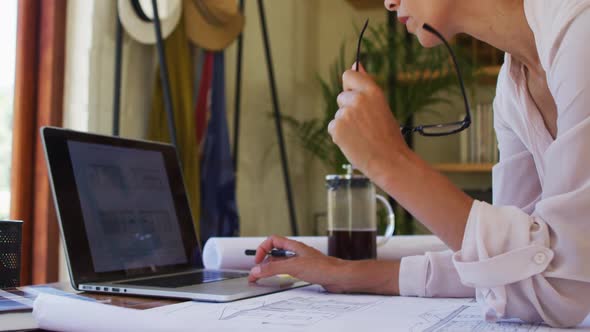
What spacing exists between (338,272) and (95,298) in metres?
0.29

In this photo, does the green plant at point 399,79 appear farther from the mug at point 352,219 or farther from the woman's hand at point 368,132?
the woman's hand at point 368,132

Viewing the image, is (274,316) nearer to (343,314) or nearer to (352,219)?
(343,314)

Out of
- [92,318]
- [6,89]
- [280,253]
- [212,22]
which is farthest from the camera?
[212,22]

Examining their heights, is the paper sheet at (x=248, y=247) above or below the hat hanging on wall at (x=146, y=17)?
below

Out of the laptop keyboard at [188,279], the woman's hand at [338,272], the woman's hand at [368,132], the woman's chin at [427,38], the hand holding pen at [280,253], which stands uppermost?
the woman's chin at [427,38]

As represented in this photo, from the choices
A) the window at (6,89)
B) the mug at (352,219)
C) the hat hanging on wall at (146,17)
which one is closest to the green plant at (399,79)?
the hat hanging on wall at (146,17)

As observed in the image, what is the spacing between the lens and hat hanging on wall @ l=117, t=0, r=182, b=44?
1.85m

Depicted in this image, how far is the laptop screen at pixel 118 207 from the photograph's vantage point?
904mm

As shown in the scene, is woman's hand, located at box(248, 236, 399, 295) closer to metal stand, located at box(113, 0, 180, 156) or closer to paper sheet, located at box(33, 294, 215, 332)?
paper sheet, located at box(33, 294, 215, 332)

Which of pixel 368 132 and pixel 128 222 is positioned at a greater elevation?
pixel 368 132

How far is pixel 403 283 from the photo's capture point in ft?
2.73

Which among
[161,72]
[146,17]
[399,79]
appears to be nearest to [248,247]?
[161,72]

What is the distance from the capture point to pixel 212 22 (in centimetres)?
215

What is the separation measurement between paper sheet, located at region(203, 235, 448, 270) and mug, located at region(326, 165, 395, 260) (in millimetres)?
24
